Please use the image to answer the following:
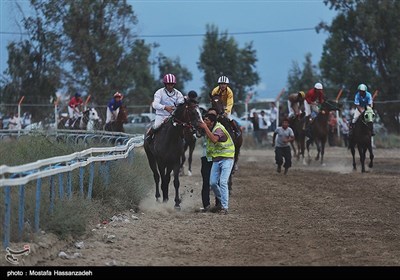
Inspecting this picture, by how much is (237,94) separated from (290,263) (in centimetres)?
5455

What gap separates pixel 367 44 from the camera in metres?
49.5

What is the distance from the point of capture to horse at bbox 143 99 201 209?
17.1m

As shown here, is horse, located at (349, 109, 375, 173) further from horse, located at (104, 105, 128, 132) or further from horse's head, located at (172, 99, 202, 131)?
horse's head, located at (172, 99, 202, 131)

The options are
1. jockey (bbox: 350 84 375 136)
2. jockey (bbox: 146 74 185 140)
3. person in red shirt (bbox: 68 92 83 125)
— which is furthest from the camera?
person in red shirt (bbox: 68 92 83 125)

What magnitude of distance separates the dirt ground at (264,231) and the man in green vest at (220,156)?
0.47m

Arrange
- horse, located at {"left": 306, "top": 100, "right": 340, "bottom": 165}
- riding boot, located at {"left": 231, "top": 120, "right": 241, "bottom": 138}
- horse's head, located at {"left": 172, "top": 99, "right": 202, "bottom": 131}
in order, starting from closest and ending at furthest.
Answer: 1. horse's head, located at {"left": 172, "top": 99, "right": 202, "bottom": 131}
2. riding boot, located at {"left": 231, "top": 120, "right": 241, "bottom": 138}
3. horse, located at {"left": 306, "top": 100, "right": 340, "bottom": 165}

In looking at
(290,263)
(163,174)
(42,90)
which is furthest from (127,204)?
(42,90)

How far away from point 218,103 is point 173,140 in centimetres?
172

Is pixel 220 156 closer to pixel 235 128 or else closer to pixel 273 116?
pixel 235 128

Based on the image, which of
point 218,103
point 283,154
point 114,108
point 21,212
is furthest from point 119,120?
point 21,212

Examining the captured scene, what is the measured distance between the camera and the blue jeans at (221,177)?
664 inches

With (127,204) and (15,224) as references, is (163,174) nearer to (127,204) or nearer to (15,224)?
(127,204)

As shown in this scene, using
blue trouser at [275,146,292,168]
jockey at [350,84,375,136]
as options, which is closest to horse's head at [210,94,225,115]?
blue trouser at [275,146,292,168]
